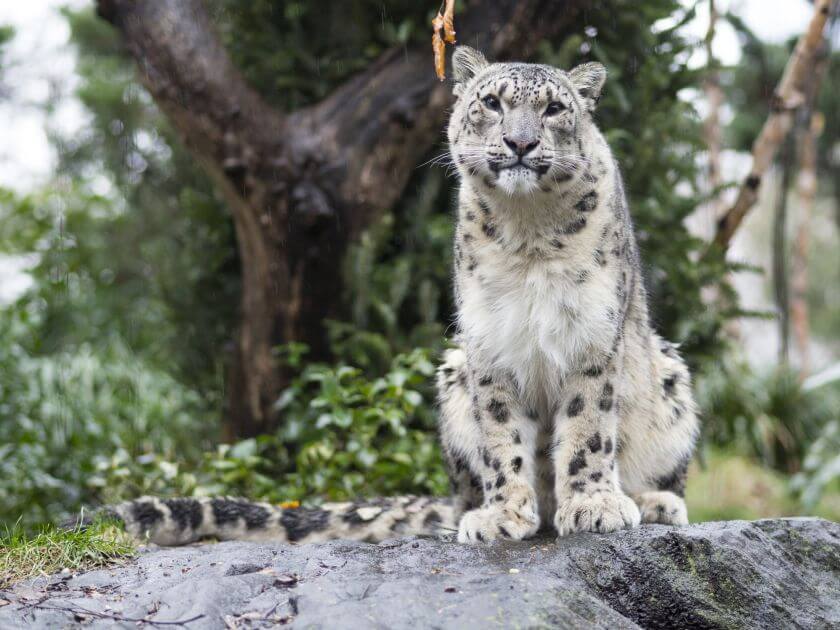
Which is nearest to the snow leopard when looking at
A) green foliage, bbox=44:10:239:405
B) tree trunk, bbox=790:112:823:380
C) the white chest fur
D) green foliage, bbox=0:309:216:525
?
the white chest fur

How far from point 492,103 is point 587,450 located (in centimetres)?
182

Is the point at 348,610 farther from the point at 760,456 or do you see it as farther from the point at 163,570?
Answer: the point at 760,456

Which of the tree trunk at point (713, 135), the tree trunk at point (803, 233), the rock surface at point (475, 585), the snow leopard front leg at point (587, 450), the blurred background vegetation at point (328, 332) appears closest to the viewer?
the rock surface at point (475, 585)

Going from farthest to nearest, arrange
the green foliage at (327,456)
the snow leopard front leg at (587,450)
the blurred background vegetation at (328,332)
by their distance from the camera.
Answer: the blurred background vegetation at (328,332), the green foliage at (327,456), the snow leopard front leg at (587,450)

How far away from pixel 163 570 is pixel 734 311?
579 centimetres

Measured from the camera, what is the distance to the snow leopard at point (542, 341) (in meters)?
4.24

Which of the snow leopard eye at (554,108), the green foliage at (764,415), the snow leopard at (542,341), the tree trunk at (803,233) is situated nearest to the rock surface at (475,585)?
the snow leopard at (542,341)

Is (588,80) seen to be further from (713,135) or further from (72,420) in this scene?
(713,135)

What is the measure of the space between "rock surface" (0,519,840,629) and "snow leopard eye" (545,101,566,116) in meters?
2.07

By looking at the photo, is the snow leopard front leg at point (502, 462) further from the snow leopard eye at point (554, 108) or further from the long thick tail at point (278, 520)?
the snow leopard eye at point (554, 108)

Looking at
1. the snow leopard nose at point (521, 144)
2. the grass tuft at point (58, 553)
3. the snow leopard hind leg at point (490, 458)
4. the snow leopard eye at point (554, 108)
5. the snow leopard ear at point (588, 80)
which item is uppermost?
the snow leopard ear at point (588, 80)

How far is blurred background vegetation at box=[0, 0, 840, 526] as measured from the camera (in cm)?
682

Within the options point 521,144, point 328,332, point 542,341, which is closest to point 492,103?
point 521,144

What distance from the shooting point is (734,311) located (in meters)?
7.85
